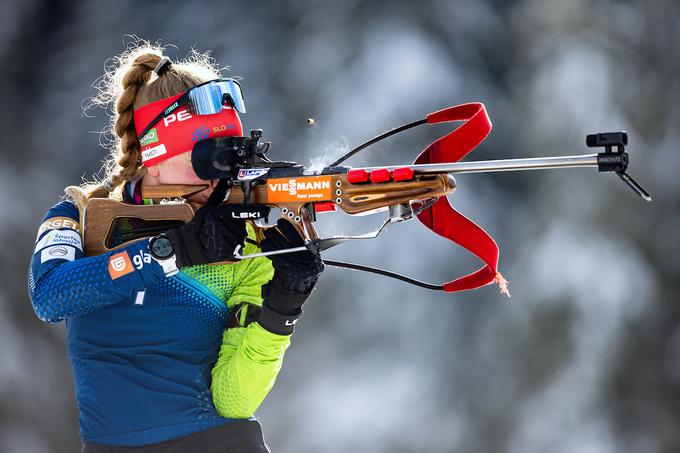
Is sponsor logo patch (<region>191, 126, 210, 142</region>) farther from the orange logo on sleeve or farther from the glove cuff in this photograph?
the glove cuff

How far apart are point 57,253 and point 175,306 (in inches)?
12.9

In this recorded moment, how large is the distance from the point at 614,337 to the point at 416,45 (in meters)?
1.86

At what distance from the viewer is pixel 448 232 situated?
231 centimetres

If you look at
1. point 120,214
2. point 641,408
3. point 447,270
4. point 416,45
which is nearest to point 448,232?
point 120,214

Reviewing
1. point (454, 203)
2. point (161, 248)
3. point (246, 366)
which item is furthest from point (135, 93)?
point (454, 203)

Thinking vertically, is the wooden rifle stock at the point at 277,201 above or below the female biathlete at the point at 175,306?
above

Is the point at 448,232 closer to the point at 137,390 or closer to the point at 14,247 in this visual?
the point at 137,390

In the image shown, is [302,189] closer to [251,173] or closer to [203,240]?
[251,173]

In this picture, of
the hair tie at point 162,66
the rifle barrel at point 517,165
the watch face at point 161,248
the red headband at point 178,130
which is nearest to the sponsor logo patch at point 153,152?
the red headband at point 178,130

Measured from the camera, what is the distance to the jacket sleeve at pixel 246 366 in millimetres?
2225

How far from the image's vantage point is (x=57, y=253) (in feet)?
7.18

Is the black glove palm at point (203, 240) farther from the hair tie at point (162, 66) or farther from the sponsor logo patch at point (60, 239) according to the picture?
the hair tie at point (162, 66)

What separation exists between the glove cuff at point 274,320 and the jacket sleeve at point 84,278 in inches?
10.7

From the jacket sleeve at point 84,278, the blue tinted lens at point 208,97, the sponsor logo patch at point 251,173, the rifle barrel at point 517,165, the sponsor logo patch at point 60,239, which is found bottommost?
the jacket sleeve at point 84,278
